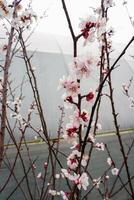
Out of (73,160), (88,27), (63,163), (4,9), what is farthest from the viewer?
(63,163)

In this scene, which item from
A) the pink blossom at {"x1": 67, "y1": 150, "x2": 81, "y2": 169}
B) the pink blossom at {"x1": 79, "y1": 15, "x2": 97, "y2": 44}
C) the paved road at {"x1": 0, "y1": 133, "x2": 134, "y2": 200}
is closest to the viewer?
the pink blossom at {"x1": 79, "y1": 15, "x2": 97, "y2": 44}

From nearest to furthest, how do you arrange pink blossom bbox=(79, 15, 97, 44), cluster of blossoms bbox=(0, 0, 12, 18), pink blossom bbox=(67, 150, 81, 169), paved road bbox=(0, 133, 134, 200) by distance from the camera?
1. pink blossom bbox=(79, 15, 97, 44)
2. pink blossom bbox=(67, 150, 81, 169)
3. cluster of blossoms bbox=(0, 0, 12, 18)
4. paved road bbox=(0, 133, 134, 200)

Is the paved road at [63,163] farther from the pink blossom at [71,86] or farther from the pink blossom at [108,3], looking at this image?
the pink blossom at [71,86]

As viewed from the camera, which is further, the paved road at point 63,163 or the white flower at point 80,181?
the paved road at point 63,163

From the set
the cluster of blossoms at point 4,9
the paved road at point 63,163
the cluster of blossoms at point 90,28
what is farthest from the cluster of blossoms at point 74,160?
the paved road at point 63,163

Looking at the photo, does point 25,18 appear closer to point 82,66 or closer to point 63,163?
point 82,66

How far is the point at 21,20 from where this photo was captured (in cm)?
205

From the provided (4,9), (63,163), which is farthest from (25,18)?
(63,163)

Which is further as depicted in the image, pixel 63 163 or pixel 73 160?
pixel 63 163

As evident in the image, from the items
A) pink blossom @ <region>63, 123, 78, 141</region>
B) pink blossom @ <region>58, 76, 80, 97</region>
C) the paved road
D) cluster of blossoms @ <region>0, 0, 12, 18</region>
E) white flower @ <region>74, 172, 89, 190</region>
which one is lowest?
the paved road

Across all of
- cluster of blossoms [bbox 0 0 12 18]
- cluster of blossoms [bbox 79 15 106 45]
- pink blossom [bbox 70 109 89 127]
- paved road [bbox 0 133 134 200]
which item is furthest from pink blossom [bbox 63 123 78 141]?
paved road [bbox 0 133 134 200]

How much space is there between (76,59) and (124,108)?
10.3m

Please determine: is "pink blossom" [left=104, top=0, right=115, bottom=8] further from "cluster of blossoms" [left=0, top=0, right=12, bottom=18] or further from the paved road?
the paved road

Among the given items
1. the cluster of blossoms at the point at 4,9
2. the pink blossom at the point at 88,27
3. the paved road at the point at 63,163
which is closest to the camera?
the pink blossom at the point at 88,27
